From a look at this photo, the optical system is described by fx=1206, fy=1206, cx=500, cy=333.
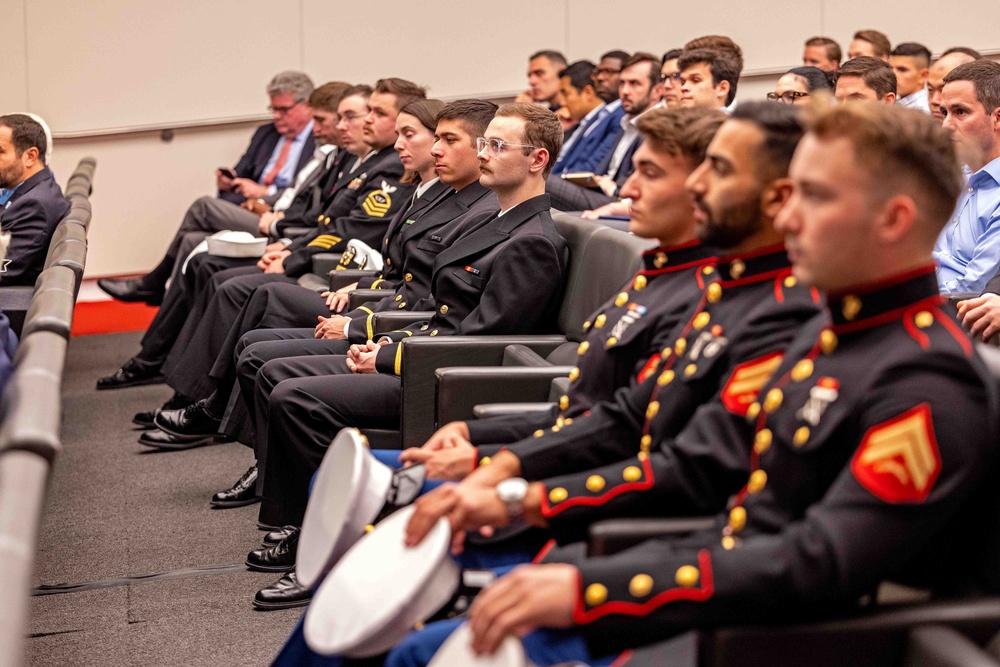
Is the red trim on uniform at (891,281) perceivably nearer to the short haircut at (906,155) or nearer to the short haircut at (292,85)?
the short haircut at (906,155)

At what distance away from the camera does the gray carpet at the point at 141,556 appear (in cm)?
258

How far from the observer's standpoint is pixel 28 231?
4188 mm

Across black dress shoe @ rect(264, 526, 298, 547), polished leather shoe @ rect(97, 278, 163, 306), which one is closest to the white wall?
polished leather shoe @ rect(97, 278, 163, 306)

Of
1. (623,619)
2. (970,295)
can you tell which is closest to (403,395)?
(970,295)

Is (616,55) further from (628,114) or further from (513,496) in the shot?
(513,496)

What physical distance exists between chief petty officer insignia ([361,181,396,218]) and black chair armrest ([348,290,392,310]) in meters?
0.73

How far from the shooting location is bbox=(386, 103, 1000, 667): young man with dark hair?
49.9 inches

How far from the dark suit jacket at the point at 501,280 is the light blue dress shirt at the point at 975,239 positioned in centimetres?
103

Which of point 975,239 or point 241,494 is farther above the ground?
point 975,239

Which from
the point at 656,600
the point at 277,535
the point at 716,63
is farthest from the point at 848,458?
the point at 716,63

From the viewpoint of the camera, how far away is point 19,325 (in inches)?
151

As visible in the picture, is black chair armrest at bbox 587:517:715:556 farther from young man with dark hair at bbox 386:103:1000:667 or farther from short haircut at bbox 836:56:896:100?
short haircut at bbox 836:56:896:100

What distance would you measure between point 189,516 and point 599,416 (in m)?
1.96

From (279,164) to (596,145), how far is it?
68.0 inches
